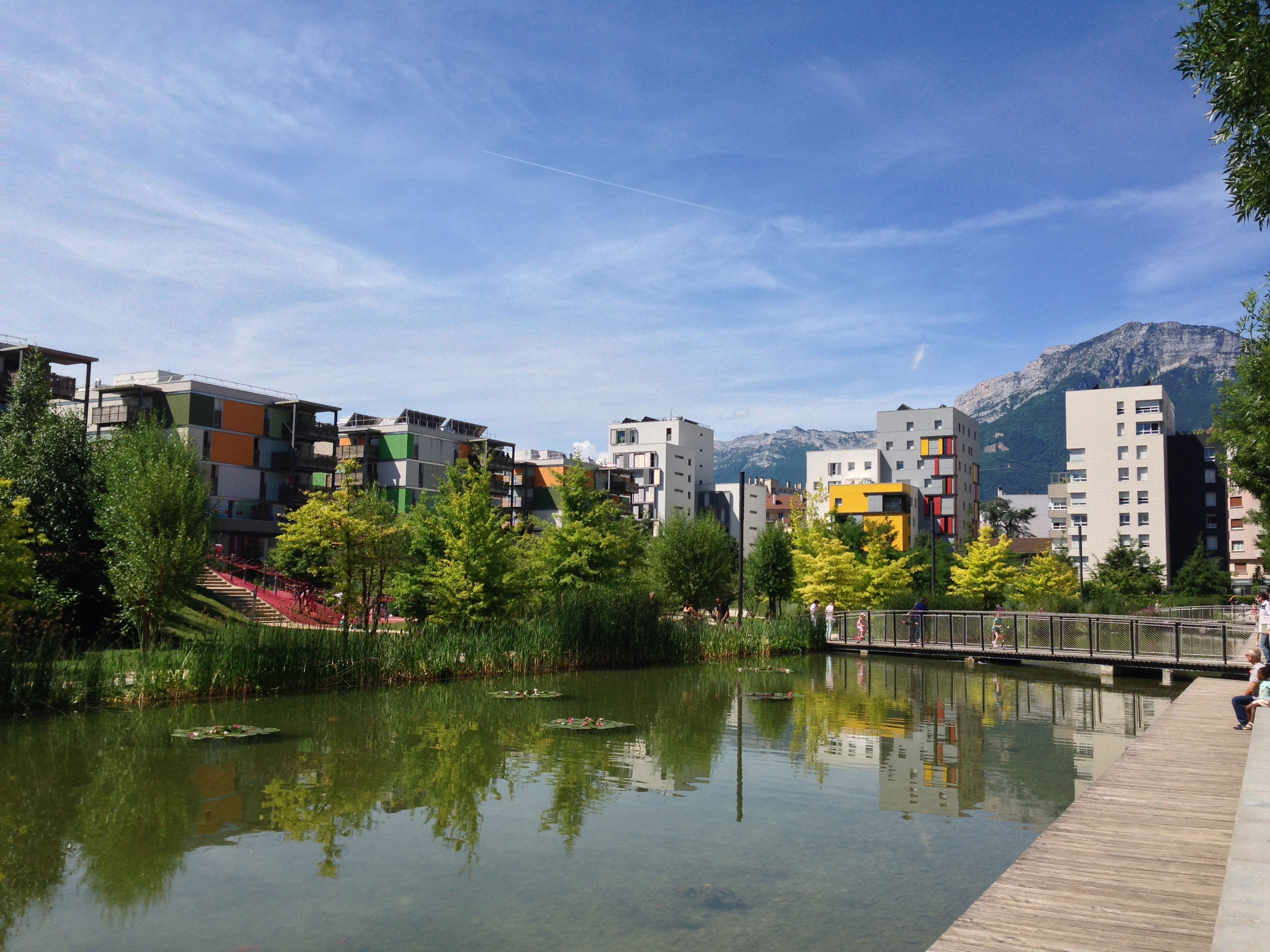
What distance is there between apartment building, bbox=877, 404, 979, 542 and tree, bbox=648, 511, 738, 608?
70.3 m

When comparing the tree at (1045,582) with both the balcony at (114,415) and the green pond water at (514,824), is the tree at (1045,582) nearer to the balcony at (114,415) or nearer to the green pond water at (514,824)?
the green pond water at (514,824)

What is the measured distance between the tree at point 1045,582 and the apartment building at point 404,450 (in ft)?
125

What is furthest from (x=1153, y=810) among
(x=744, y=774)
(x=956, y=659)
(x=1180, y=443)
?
(x=1180, y=443)

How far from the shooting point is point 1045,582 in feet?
165

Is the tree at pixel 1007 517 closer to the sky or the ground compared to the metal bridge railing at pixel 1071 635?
closer to the sky

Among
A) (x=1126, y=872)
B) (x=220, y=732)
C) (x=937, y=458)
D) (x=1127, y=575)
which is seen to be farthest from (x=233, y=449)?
(x=937, y=458)

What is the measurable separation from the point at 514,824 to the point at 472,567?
16983 millimetres

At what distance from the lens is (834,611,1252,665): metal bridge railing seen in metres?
26.0

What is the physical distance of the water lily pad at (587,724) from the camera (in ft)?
56.1

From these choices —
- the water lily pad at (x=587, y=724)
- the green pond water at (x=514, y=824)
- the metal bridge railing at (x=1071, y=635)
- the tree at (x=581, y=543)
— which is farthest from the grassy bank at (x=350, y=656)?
the water lily pad at (x=587, y=724)

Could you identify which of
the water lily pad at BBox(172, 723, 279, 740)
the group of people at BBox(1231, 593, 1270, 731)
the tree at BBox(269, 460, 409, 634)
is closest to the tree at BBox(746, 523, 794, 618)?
the tree at BBox(269, 460, 409, 634)

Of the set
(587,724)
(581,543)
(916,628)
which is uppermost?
(581,543)

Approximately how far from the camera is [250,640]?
20406 millimetres

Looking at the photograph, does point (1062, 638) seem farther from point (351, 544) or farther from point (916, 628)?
point (351, 544)
